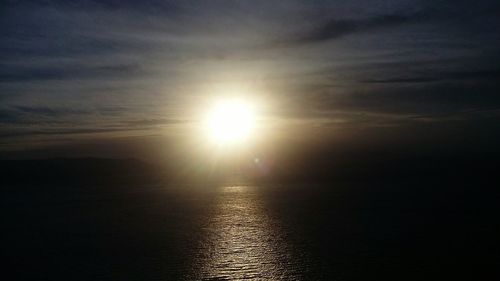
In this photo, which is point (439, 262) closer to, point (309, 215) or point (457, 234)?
point (457, 234)

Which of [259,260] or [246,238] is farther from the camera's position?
[246,238]

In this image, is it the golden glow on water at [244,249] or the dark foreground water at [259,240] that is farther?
the dark foreground water at [259,240]

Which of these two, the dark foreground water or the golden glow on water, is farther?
the dark foreground water

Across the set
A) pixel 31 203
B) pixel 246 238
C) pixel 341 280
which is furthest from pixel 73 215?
pixel 341 280

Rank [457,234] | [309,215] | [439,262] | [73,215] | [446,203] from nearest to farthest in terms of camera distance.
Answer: [439,262] → [457,234] → [309,215] → [73,215] → [446,203]
